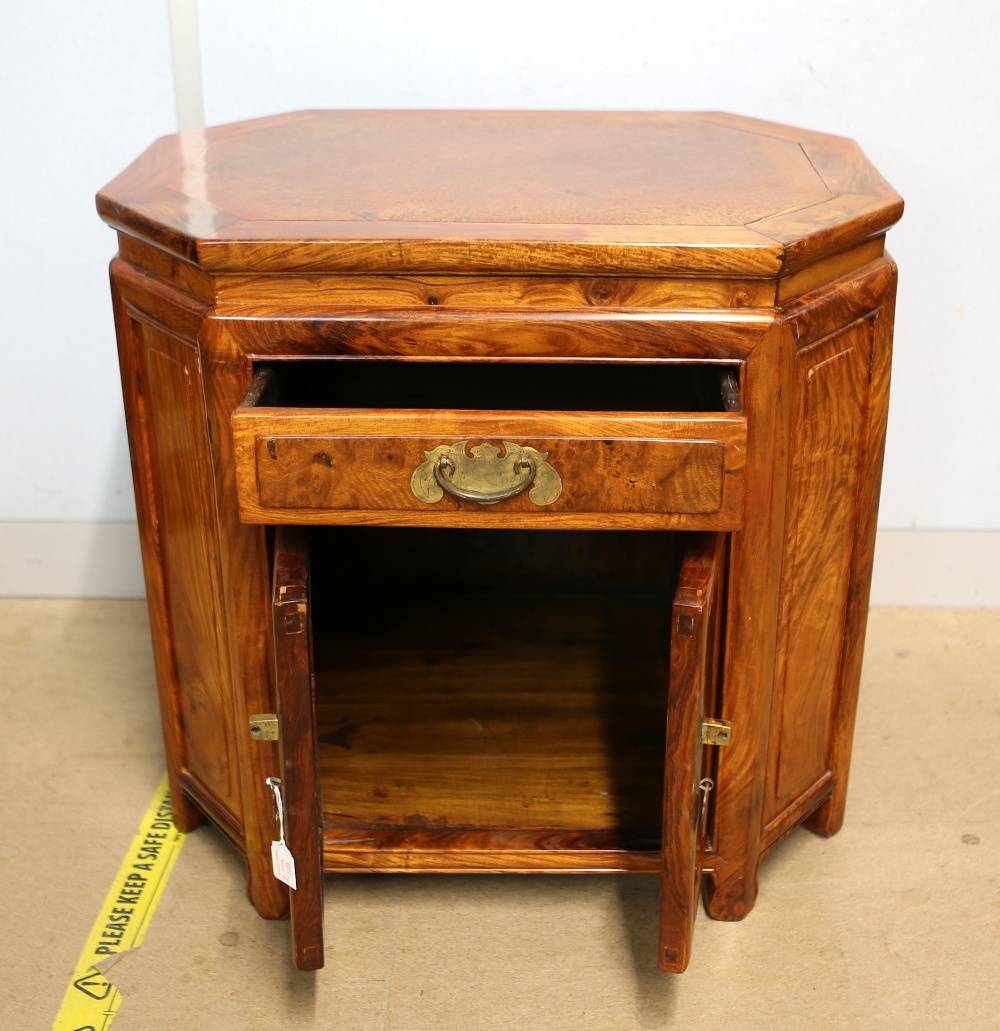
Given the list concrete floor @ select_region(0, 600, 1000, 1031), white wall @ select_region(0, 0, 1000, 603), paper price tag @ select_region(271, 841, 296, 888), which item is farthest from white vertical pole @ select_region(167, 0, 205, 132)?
paper price tag @ select_region(271, 841, 296, 888)

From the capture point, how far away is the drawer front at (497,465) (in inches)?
42.3

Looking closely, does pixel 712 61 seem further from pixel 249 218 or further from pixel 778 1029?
pixel 778 1029

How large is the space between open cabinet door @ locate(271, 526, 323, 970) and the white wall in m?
0.85

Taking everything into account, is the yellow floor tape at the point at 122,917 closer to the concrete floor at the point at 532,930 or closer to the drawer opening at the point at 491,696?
the concrete floor at the point at 532,930

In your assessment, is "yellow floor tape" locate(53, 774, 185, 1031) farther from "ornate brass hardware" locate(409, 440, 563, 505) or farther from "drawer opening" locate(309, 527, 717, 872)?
"ornate brass hardware" locate(409, 440, 563, 505)

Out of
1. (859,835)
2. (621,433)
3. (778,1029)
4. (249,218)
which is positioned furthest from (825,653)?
(249,218)

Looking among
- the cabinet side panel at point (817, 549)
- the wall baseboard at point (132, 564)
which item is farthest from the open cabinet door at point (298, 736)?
the wall baseboard at point (132, 564)

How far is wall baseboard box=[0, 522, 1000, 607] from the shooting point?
6.76 feet

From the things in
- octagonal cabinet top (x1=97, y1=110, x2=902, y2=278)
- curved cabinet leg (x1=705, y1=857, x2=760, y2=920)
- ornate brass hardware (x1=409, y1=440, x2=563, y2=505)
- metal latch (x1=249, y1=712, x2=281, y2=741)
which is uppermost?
Answer: octagonal cabinet top (x1=97, y1=110, x2=902, y2=278)

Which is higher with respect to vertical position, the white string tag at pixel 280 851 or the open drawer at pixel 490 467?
the open drawer at pixel 490 467

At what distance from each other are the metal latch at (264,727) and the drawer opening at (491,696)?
0.66 ft

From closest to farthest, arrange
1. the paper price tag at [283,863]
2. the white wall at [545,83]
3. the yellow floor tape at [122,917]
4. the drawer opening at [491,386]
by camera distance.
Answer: the paper price tag at [283,863], the yellow floor tape at [122,917], the drawer opening at [491,386], the white wall at [545,83]

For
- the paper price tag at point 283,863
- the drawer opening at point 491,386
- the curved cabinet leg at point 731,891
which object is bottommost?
the curved cabinet leg at point 731,891

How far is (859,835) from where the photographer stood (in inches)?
62.1
